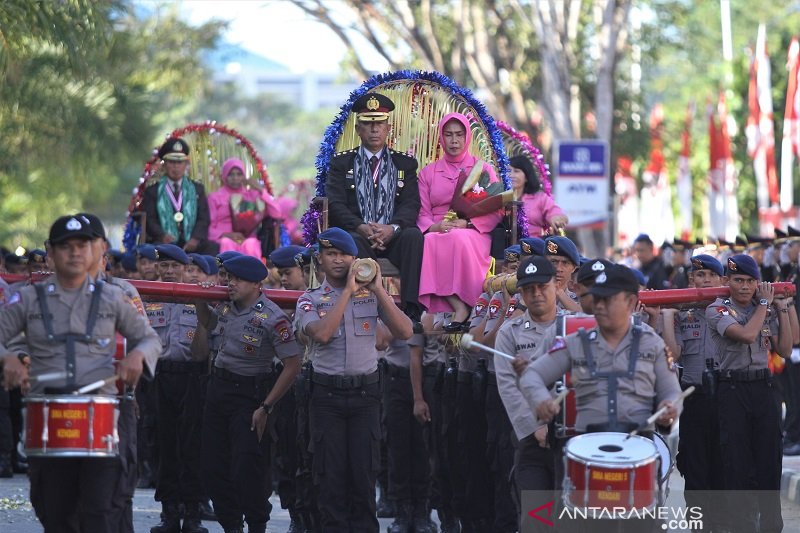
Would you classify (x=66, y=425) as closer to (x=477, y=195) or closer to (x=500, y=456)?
(x=500, y=456)

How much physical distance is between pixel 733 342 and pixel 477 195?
2.36m

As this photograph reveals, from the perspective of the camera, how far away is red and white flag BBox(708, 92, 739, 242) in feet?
120

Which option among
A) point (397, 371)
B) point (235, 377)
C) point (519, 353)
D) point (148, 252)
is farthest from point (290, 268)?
point (519, 353)

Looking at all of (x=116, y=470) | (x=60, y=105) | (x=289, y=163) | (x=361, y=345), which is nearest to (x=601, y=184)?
(x=60, y=105)

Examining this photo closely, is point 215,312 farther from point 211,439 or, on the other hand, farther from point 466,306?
point 466,306

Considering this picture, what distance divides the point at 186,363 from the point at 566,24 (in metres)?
15.8

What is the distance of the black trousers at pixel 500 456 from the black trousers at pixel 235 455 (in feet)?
5.18

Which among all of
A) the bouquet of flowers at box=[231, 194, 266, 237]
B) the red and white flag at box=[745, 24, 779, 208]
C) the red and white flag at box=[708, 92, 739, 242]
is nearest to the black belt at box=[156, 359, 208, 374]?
the bouquet of flowers at box=[231, 194, 266, 237]

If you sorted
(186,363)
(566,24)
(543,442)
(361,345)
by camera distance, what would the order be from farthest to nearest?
1. (566,24)
2. (186,363)
3. (361,345)
4. (543,442)

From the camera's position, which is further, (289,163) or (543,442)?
(289,163)

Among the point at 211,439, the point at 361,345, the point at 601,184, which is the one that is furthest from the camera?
the point at 601,184

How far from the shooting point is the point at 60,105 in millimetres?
28234

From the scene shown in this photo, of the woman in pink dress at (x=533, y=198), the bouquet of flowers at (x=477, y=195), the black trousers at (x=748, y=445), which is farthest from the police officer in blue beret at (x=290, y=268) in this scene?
the black trousers at (x=748, y=445)

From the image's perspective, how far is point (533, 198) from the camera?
15641 millimetres
